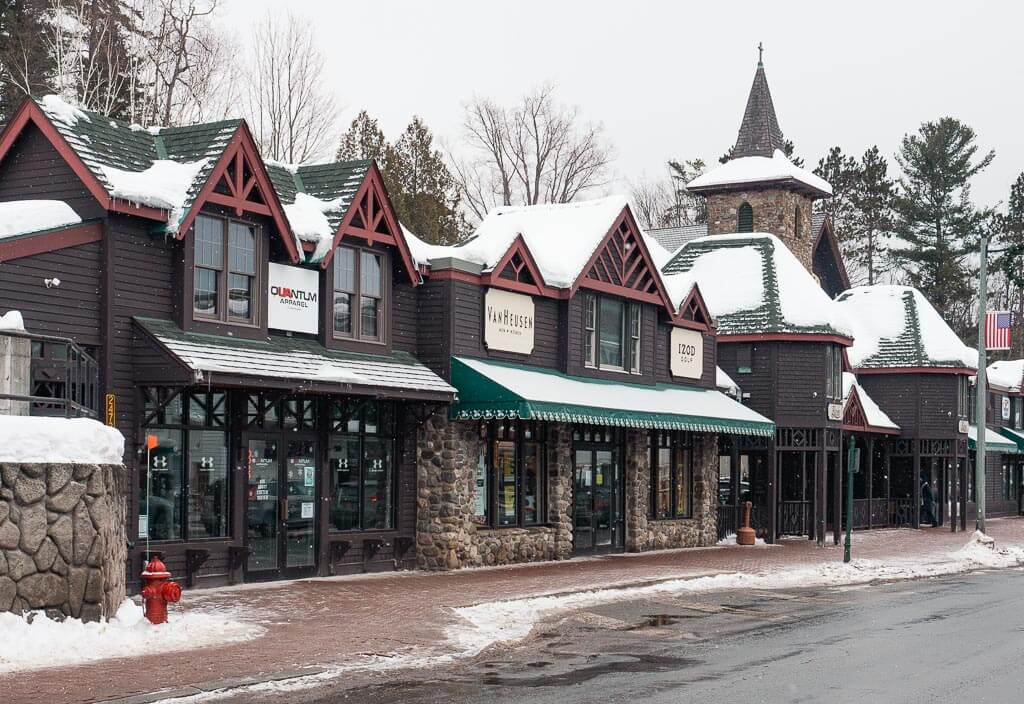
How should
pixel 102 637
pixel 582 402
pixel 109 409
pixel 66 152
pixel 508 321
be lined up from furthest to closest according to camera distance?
pixel 508 321, pixel 582 402, pixel 66 152, pixel 109 409, pixel 102 637

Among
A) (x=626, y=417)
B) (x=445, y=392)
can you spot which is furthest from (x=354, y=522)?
(x=626, y=417)

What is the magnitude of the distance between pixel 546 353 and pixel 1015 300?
192ft

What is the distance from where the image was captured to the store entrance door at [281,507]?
65.7ft

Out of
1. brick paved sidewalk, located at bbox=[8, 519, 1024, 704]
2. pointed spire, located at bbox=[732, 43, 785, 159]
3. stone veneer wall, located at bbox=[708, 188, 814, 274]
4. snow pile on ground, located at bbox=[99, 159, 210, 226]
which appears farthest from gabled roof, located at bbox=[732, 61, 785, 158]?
snow pile on ground, located at bbox=[99, 159, 210, 226]

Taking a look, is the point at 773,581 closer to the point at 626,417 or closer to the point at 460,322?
the point at 626,417

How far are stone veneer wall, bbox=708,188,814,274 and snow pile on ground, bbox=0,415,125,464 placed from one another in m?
32.2

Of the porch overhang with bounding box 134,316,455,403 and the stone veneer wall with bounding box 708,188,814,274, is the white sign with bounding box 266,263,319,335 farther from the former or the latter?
the stone veneer wall with bounding box 708,188,814,274

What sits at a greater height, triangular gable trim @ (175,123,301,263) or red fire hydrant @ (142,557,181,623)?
triangular gable trim @ (175,123,301,263)

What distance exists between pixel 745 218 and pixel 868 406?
24.7 feet

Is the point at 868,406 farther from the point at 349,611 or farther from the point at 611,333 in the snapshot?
the point at 349,611

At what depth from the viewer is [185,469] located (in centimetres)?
1889

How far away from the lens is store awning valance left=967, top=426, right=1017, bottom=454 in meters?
45.8

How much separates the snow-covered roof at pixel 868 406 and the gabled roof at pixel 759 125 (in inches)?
341

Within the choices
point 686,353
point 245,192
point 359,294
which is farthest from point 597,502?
point 245,192
